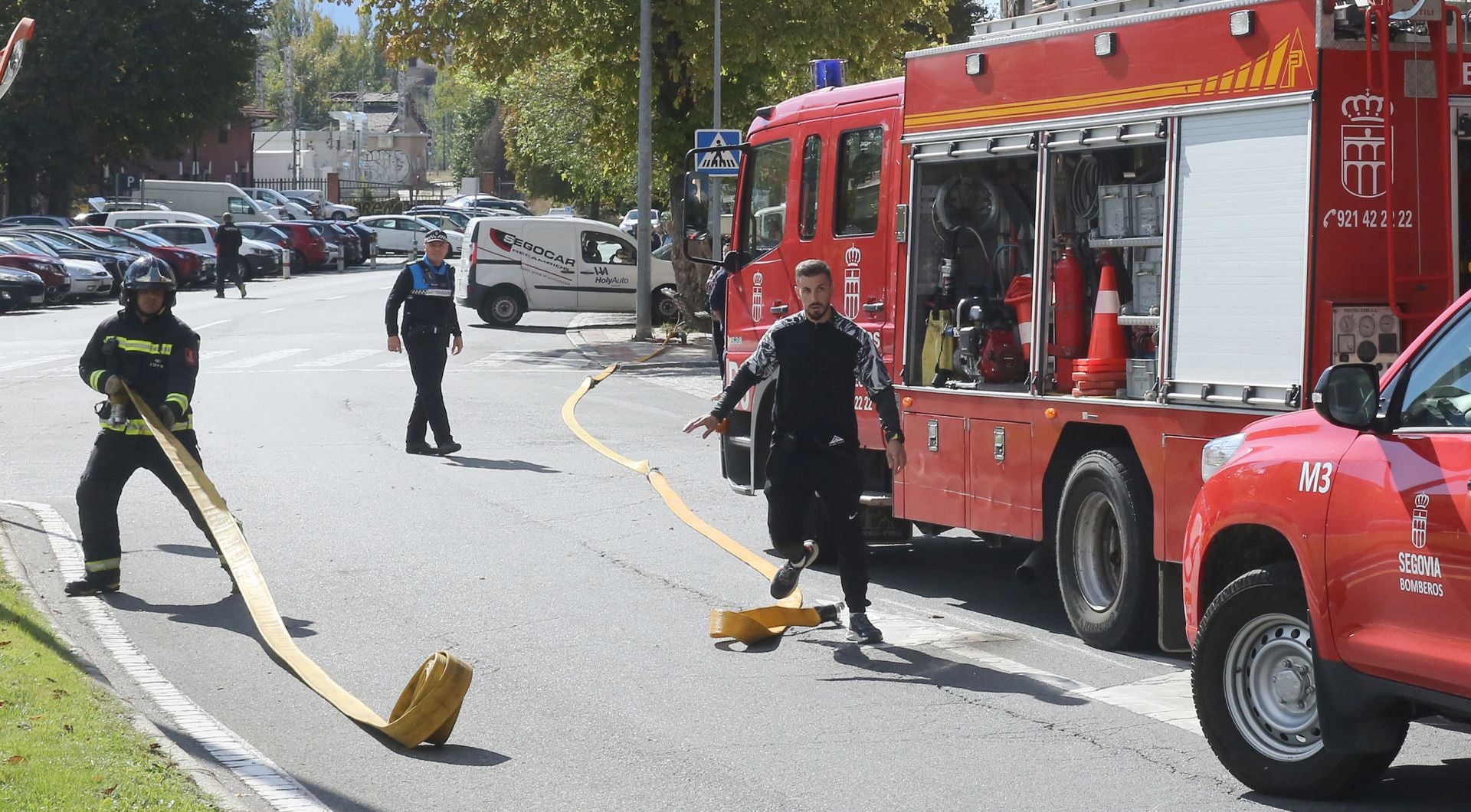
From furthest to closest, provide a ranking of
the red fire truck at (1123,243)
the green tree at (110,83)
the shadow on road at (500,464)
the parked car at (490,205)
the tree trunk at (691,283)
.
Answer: the parked car at (490,205) < the green tree at (110,83) < the tree trunk at (691,283) < the shadow on road at (500,464) < the red fire truck at (1123,243)

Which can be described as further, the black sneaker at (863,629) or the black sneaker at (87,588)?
the black sneaker at (87,588)

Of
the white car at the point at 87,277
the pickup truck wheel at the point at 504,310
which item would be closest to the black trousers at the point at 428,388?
the pickup truck wheel at the point at 504,310

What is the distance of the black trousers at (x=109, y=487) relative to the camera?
9648 mm

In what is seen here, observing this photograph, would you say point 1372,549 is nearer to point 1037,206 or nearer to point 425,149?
point 1037,206

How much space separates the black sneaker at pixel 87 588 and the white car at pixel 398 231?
54634 millimetres

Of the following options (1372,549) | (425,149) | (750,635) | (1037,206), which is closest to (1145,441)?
(1037,206)

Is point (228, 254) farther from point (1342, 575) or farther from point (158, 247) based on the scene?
point (1342, 575)

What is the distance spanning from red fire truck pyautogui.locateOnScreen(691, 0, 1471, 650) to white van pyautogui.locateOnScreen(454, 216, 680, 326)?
879 inches

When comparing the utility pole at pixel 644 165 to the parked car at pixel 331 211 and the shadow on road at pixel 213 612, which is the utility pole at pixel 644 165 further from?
the parked car at pixel 331 211

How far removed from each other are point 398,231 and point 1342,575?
6218 cm

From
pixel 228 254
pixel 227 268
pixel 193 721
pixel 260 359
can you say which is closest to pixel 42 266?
pixel 228 254

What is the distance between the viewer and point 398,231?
6562cm

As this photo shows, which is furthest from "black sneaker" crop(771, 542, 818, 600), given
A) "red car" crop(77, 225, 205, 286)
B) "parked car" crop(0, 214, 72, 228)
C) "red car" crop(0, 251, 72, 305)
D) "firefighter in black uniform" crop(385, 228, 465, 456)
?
"parked car" crop(0, 214, 72, 228)

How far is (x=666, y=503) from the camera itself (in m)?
13.0
